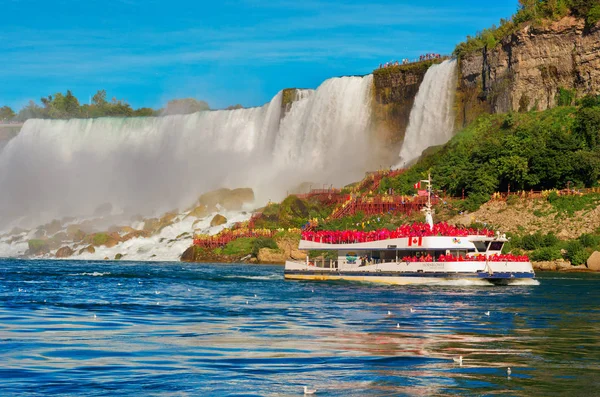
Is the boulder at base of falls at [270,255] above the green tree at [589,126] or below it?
below

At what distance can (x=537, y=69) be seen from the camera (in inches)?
4456

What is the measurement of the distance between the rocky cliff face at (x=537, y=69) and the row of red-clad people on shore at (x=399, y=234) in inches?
1777

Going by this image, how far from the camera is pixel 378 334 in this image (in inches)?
1432

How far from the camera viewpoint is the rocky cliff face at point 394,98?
132875 mm

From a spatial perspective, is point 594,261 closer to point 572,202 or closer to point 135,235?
point 572,202

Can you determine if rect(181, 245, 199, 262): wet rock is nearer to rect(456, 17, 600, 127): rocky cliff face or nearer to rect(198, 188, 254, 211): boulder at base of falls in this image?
rect(198, 188, 254, 211): boulder at base of falls

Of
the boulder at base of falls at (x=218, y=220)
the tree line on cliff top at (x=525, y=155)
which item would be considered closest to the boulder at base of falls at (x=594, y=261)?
the tree line on cliff top at (x=525, y=155)

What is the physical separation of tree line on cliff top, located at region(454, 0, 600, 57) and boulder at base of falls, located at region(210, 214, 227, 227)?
121ft

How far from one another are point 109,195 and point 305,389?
15725 cm

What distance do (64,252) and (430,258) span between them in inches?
3222

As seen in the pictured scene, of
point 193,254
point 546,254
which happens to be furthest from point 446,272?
point 193,254

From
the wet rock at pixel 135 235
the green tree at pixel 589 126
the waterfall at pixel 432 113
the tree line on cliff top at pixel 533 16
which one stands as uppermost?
the tree line on cliff top at pixel 533 16

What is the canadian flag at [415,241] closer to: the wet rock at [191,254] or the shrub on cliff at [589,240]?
the shrub on cliff at [589,240]

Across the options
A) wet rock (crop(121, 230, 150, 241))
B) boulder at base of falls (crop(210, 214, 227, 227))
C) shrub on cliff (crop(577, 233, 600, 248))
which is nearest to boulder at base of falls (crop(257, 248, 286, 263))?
boulder at base of falls (crop(210, 214, 227, 227))
